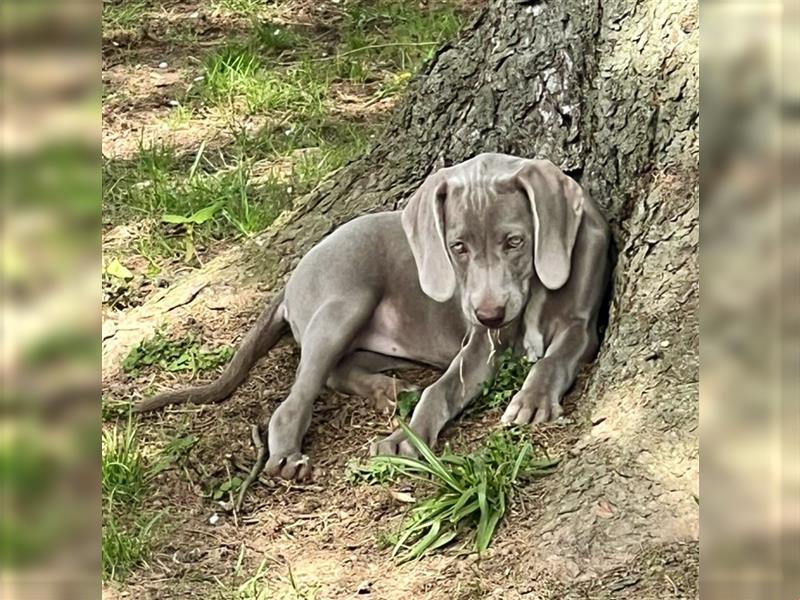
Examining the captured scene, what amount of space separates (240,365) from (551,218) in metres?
1.15

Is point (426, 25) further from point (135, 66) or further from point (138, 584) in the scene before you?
point (138, 584)

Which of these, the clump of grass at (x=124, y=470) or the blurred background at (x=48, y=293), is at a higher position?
the blurred background at (x=48, y=293)

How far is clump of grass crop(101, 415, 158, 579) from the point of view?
3.03 metres

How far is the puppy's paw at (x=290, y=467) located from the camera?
10.9ft

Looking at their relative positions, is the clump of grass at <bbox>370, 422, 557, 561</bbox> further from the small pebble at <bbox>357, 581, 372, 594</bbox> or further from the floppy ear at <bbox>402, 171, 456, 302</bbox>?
the floppy ear at <bbox>402, 171, 456, 302</bbox>

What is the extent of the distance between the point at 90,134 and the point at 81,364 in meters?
0.15

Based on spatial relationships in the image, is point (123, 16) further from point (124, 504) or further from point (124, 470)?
point (124, 504)

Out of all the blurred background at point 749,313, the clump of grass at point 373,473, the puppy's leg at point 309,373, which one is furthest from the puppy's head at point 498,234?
the blurred background at point 749,313

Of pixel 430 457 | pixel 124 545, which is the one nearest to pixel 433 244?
pixel 430 457

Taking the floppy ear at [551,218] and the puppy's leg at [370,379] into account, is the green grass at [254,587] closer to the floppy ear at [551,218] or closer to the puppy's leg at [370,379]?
the puppy's leg at [370,379]

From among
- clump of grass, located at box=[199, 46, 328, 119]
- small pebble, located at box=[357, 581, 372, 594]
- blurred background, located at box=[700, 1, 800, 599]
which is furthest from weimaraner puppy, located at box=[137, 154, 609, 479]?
blurred background, located at box=[700, 1, 800, 599]

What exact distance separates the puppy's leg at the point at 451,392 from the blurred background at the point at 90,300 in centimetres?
241

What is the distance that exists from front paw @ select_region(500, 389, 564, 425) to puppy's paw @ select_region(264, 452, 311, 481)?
583 millimetres

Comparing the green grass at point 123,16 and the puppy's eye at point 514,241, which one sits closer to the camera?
the puppy's eye at point 514,241
